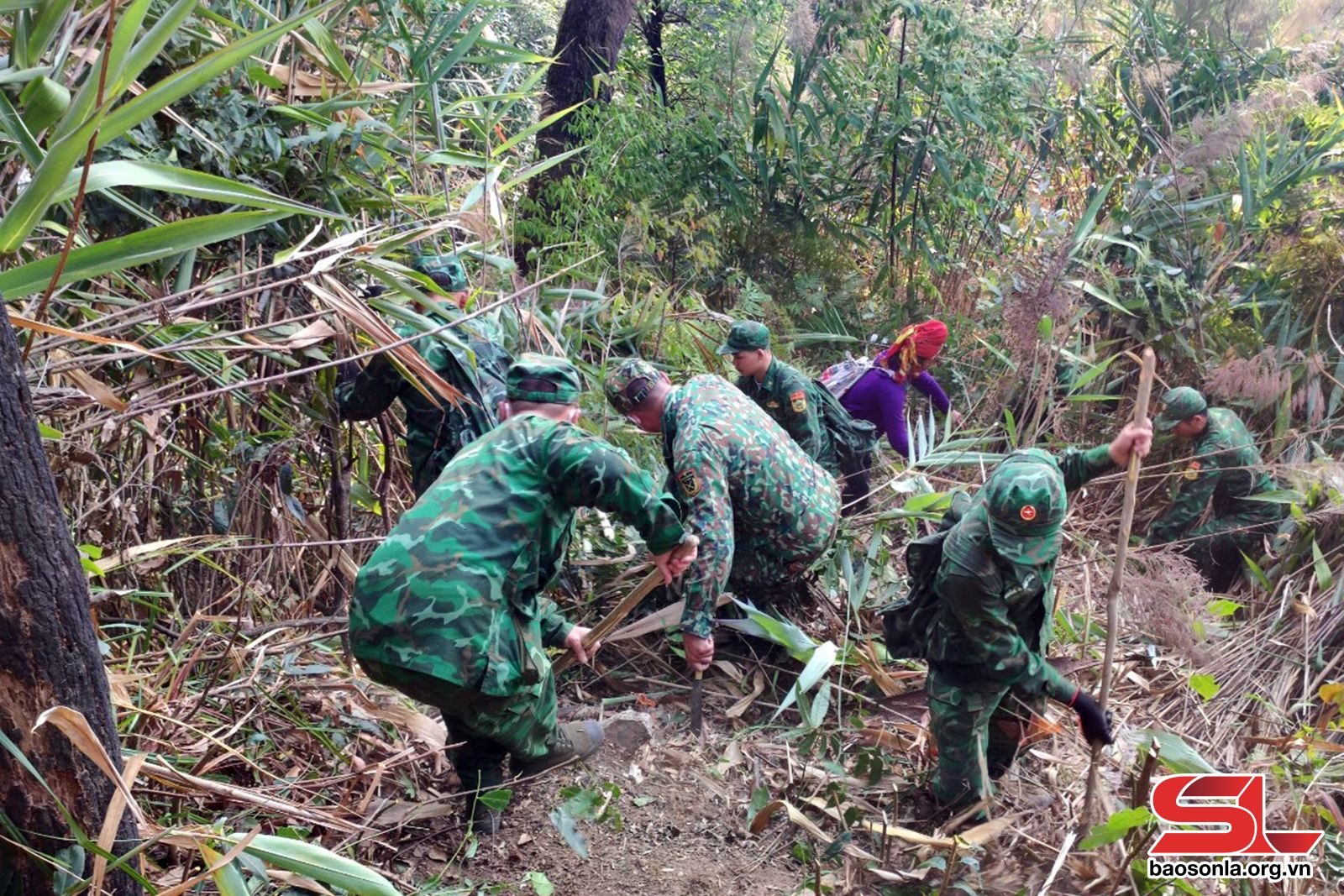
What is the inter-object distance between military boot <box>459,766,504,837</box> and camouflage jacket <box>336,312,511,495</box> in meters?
1.22

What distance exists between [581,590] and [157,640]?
5.53ft

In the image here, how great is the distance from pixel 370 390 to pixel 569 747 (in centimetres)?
147

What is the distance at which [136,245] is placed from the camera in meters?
2.08

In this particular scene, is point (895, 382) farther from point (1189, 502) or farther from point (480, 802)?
point (480, 802)

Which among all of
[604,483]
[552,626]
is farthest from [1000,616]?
[552,626]

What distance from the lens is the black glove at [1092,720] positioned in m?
3.03

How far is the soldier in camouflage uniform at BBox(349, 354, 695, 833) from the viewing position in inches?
108

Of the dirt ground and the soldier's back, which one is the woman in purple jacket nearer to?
the soldier's back

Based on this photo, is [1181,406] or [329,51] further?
[1181,406]

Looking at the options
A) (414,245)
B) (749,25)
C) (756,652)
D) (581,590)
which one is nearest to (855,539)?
(756,652)

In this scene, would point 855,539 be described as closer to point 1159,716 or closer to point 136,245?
point 1159,716

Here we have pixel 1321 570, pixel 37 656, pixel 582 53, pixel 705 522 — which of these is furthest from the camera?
pixel 582 53

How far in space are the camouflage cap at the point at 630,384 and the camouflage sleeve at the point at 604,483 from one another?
104cm

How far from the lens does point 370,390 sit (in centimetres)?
381
